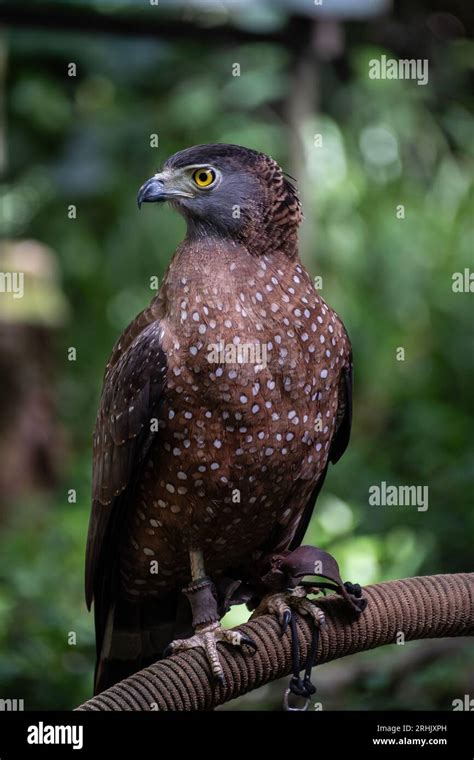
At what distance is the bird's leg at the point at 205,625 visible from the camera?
111 inches

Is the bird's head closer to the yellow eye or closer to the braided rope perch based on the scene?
the yellow eye

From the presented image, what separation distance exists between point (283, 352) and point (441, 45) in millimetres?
3608

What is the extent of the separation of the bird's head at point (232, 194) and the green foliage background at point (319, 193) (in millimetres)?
3089

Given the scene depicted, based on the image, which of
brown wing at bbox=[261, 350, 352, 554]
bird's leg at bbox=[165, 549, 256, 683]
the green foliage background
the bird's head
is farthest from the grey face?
the green foliage background

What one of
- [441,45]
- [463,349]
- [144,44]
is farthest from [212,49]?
[463,349]

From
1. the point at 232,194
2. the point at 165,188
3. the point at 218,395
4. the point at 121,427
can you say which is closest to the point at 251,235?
the point at 232,194

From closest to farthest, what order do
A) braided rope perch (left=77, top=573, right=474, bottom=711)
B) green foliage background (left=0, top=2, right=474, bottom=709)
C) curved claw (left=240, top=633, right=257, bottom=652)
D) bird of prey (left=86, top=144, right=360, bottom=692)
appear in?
braided rope perch (left=77, top=573, right=474, bottom=711), curved claw (left=240, top=633, right=257, bottom=652), bird of prey (left=86, top=144, right=360, bottom=692), green foliage background (left=0, top=2, right=474, bottom=709)

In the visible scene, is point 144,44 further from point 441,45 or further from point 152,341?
point 152,341

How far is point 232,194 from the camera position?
3000mm

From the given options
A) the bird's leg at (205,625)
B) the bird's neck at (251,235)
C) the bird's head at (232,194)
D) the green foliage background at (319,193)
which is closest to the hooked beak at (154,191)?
the bird's head at (232,194)

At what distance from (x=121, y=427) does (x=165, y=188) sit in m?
0.63

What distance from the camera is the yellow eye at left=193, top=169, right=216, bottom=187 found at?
9.95 feet

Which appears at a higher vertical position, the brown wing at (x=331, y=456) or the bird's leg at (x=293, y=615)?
the brown wing at (x=331, y=456)

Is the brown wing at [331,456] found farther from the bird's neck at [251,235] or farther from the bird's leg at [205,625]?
the bird's neck at [251,235]
